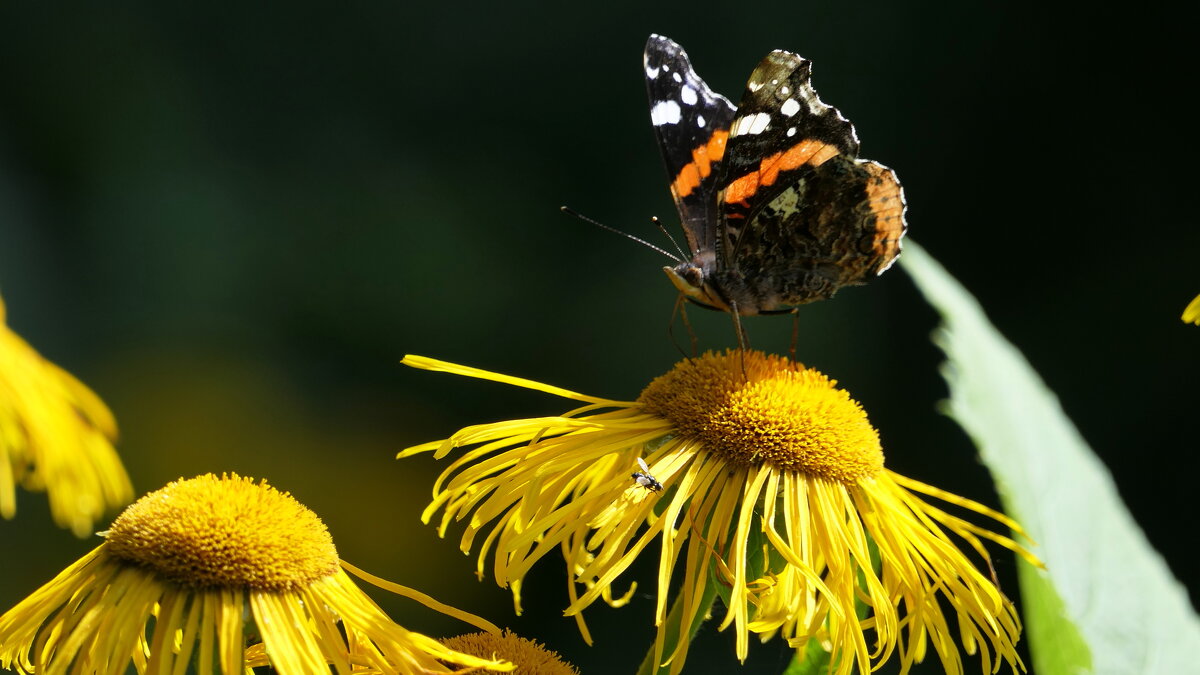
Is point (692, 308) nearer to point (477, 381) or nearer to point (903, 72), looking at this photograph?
point (477, 381)

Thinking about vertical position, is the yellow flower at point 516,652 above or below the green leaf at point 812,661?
below

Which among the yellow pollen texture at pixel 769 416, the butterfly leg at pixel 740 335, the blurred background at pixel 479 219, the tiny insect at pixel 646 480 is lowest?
the tiny insect at pixel 646 480

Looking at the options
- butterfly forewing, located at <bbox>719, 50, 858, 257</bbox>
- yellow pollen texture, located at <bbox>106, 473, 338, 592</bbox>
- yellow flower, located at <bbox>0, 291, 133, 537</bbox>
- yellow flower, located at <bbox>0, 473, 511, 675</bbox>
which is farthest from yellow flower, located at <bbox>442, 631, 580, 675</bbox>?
butterfly forewing, located at <bbox>719, 50, 858, 257</bbox>

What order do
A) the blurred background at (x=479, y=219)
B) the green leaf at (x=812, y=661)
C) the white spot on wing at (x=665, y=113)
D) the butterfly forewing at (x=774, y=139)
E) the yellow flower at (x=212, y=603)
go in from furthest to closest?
the blurred background at (x=479, y=219) → the white spot on wing at (x=665, y=113) → the butterfly forewing at (x=774, y=139) → the green leaf at (x=812, y=661) → the yellow flower at (x=212, y=603)

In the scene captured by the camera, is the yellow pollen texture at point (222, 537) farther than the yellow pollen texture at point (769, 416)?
No

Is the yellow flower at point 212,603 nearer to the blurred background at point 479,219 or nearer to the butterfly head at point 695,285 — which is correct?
the butterfly head at point 695,285

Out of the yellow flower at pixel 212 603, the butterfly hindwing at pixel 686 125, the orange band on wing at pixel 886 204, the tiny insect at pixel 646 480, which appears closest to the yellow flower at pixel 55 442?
the yellow flower at pixel 212 603
